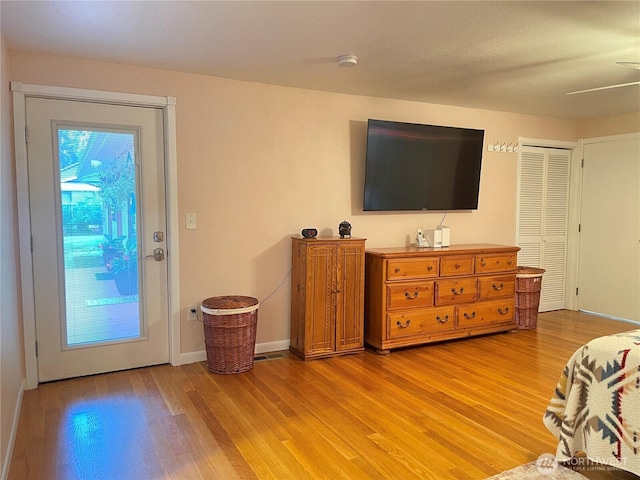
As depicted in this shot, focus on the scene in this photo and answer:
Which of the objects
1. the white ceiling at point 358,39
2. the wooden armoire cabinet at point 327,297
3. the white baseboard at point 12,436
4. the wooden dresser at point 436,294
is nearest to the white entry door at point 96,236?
the white baseboard at point 12,436

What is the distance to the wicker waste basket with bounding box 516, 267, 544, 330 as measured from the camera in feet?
16.3

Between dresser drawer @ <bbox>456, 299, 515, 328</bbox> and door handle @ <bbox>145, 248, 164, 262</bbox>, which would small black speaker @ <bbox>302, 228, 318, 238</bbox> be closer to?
door handle @ <bbox>145, 248, 164, 262</bbox>

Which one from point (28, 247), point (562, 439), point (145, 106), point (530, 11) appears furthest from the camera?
point (145, 106)

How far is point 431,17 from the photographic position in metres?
2.55

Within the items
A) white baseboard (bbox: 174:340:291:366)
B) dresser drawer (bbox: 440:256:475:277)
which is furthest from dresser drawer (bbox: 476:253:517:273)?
white baseboard (bbox: 174:340:291:366)

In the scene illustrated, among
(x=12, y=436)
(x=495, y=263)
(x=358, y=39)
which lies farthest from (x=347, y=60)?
(x=12, y=436)

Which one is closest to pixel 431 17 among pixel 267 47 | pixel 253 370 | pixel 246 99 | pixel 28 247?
pixel 267 47

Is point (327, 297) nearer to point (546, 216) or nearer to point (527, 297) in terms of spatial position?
point (527, 297)

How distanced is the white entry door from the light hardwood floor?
26 centimetres

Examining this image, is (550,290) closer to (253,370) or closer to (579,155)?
(579,155)

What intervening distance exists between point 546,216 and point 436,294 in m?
2.33

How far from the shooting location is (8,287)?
2682 millimetres

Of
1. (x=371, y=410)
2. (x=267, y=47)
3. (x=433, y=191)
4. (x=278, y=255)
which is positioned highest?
(x=267, y=47)

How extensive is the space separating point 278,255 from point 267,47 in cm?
177
